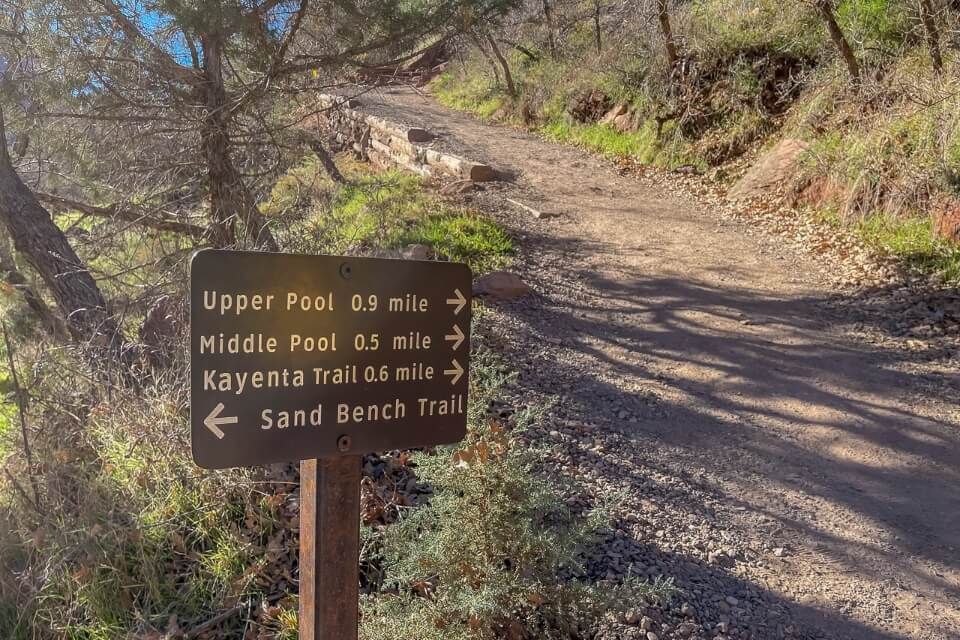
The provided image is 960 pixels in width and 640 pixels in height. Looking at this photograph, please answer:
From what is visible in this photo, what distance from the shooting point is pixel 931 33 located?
9.06 m

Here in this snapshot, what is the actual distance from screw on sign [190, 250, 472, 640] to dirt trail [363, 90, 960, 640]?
2.57 meters

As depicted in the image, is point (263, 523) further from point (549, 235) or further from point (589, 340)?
point (549, 235)

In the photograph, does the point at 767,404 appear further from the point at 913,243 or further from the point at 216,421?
the point at 216,421

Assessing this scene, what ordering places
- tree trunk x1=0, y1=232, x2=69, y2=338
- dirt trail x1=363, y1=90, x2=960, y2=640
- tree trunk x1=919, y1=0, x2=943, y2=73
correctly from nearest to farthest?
dirt trail x1=363, y1=90, x2=960, y2=640, tree trunk x1=0, y1=232, x2=69, y2=338, tree trunk x1=919, y1=0, x2=943, y2=73

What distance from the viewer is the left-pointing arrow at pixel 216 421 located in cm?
173

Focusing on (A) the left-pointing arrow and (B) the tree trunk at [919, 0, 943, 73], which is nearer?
(A) the left-pointing arrow

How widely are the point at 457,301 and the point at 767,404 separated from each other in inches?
169

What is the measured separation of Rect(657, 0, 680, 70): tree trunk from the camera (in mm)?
13555

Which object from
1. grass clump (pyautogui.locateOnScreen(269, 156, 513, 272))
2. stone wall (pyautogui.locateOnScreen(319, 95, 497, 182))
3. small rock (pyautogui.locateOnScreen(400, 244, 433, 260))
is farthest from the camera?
stone wall (pyautogui.locateOnScreen(319, 95, 497, 182))

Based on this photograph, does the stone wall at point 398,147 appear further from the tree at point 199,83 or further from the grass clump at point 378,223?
the tree at point 199,83

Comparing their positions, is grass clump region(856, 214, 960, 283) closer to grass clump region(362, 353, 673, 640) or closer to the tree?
the tree

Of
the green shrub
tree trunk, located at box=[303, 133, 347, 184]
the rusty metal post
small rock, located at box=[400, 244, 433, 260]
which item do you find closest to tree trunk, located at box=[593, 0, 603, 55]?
the green shrub

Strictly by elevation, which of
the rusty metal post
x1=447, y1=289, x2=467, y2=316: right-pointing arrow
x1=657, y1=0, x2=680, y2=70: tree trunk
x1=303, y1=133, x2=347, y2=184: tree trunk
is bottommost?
the rusty metal post

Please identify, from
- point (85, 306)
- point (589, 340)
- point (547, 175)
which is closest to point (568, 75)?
point (547, 175)
